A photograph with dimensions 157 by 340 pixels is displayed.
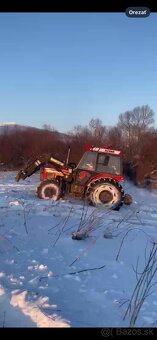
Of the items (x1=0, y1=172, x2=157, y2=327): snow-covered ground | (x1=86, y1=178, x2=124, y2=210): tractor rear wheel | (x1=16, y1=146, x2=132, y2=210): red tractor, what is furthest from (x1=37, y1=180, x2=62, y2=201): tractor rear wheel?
(x1=0, y1=172, x2=157, y2=327): snow-covered ground

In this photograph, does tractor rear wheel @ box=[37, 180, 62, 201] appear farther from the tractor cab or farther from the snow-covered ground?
the snow-covered ground

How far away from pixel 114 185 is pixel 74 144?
1493cm

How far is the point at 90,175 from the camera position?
11.9m

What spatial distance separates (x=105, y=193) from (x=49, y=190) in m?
1.49

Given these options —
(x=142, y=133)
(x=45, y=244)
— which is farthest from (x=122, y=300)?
(x=142, y=133)

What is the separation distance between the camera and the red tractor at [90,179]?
37.7 feet

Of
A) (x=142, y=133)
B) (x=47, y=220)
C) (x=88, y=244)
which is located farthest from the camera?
(x=142, y=133)

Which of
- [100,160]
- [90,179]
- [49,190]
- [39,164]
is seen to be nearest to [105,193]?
[90,179]

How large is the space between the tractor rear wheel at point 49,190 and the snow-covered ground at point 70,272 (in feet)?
12.4

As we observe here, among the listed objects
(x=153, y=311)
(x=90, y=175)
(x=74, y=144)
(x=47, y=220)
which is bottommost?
(x=153, y=311)

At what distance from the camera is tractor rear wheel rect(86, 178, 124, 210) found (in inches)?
450

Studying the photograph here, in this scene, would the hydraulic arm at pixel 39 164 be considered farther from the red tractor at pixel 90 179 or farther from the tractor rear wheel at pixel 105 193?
the tractor rear wheel at pixel 105 193

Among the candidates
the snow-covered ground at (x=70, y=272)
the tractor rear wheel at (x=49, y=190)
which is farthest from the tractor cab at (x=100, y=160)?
the snow-covered ground at (x=70, y=272)

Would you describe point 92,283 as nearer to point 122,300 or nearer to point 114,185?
point 122,300
